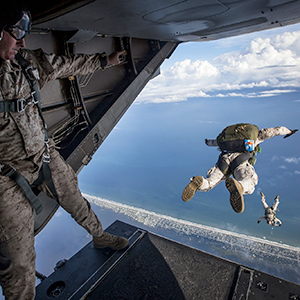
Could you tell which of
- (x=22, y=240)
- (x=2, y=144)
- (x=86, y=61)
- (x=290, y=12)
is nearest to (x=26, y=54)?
(x=86, y=61)

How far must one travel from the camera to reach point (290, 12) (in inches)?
90.8

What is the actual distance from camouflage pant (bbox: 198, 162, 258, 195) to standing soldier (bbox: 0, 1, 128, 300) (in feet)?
6.68

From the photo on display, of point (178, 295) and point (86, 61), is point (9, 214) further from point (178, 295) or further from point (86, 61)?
point (178, 295)

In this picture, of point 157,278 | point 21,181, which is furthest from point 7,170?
point 157,278

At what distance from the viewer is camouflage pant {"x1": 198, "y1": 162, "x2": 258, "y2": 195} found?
2764mm

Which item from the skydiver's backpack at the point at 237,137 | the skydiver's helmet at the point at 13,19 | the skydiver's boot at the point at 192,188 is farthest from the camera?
the skydiver's backpack at the point at 237,137

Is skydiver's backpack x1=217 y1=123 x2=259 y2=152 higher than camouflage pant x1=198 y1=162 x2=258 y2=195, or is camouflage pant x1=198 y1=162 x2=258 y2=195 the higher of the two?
skydiver's backpack x1=217 y1=123 x2=259 y2=152

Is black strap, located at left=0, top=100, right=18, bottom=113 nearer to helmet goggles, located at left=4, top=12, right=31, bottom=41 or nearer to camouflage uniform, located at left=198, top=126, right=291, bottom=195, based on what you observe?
helmet goggles, located at left=4, top=12, right=31, bottom=41

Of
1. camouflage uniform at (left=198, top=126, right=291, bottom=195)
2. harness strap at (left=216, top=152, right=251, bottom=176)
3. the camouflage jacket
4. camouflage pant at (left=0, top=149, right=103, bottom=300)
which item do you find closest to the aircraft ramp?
camouflage pant at (left=0, top=149, right=103, bottom=300)

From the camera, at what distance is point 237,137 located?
9.75ft

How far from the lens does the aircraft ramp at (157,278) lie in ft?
7.22

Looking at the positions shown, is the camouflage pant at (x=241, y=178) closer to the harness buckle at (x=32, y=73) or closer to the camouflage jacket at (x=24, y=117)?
the camouflage jacket at (x=24, y=117)

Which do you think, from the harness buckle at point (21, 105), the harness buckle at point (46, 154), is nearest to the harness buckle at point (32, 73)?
the harness buckle at point (21, 105)

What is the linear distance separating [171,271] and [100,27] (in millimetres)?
2998
